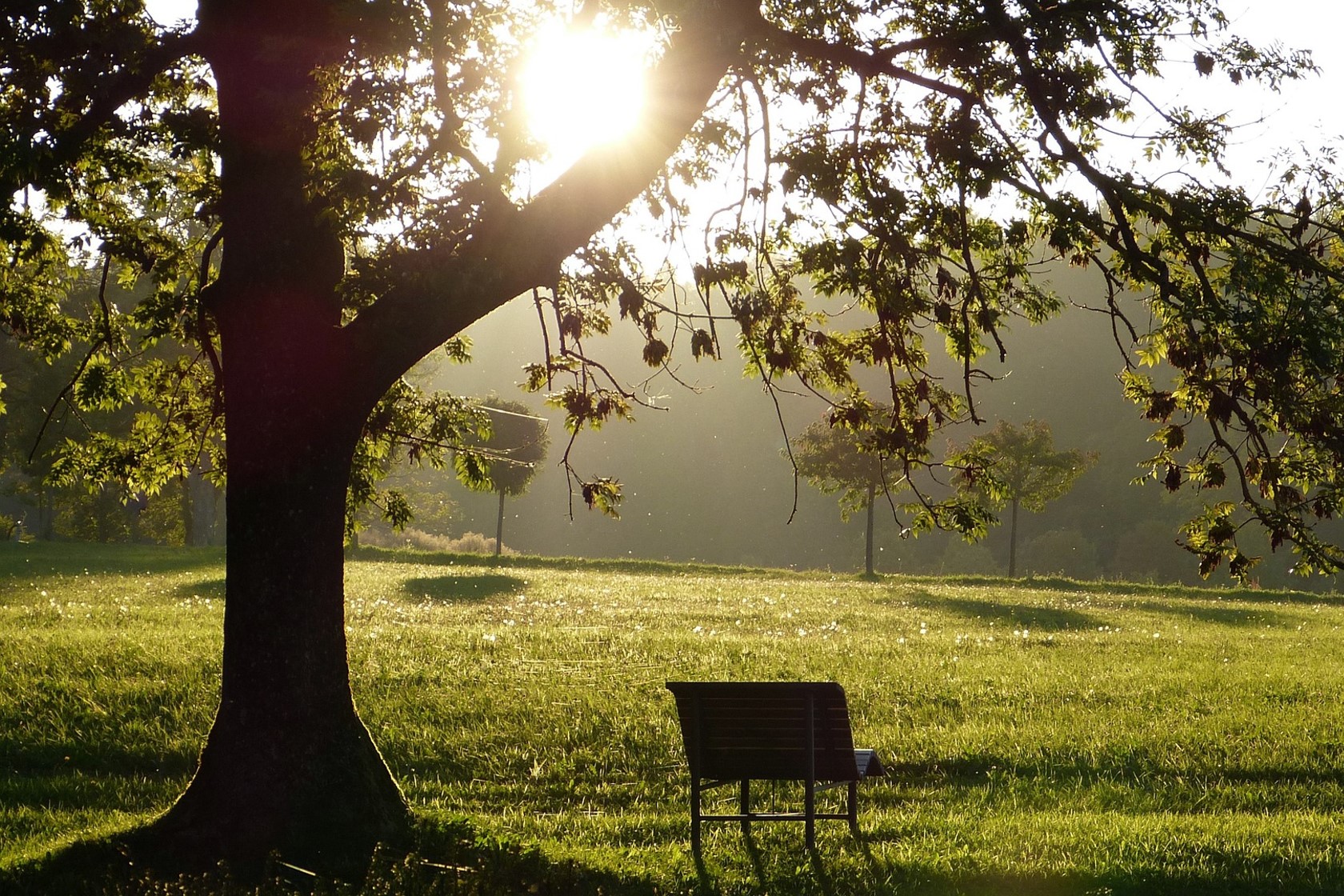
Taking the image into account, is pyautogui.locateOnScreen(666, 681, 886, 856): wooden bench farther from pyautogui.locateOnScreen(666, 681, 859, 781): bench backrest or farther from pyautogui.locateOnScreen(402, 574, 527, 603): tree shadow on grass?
pyautogui.locateOnScreen(402, 574, 527, 603): tree shadow on grass

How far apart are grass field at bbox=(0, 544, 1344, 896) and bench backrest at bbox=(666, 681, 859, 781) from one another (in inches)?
21.5

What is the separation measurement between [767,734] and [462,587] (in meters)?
23.8

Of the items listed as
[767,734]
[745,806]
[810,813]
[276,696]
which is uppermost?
[276,696]

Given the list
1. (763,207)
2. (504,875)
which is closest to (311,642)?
(504,875)

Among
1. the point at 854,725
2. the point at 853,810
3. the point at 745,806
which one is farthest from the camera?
the point at 854,725

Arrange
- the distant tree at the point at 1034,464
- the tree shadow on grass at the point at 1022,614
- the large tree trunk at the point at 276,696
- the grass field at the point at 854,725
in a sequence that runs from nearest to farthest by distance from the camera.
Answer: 1. the large tree trunk at the point at 276,696
2. the grass field at the point at 854,725
3. the tree shadow on grass at the point at 1022,614
4. the distant tree at the point at 1034,464

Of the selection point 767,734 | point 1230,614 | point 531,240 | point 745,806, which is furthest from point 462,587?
point 531,240

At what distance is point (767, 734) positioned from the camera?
731 cm

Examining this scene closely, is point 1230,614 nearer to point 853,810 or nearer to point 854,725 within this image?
point 854,725

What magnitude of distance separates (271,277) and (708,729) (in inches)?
154

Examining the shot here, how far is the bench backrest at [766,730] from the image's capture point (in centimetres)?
720

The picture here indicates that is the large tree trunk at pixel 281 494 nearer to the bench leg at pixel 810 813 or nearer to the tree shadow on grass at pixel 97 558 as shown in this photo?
the bench leg at pixel 810 813

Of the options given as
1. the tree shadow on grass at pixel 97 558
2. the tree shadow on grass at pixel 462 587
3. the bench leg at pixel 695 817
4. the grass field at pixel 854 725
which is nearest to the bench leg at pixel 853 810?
the grass field at pixel 854 725

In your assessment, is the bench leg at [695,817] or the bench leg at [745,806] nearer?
the bench leg at [695,817]
